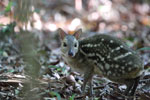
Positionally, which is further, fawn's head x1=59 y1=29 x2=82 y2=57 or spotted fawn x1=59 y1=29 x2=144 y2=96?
fawn's head x1=59 y1=29 x2=82 y2=57

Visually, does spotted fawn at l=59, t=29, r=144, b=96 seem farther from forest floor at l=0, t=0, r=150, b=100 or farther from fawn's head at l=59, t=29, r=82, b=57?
forest floor at l=0, t=0, r=150, b=100

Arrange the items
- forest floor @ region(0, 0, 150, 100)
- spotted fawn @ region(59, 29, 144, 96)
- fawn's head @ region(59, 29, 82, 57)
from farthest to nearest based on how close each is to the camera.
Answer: fawn's head @ region(59, 29, 82, 57) < forest floor @ region(0, 0, 150, 100) < spotted fawn @ region(59, 29, 144, 96)

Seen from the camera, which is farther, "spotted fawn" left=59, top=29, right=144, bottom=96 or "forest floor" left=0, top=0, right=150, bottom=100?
"forest floor" left=0, top=0, right=150, bottom=100

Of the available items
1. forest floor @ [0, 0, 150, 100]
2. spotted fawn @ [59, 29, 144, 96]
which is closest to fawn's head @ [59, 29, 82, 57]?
spotted fawn @ [59, 29, 144, 96]

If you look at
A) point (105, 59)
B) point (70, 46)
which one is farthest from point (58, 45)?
point (105, 59)

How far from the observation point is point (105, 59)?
17.4ft

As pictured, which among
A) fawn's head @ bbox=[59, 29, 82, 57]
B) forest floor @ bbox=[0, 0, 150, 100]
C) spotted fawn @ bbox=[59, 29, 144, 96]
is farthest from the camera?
fawn's head @ bbox=[59, 29, 82, 57]

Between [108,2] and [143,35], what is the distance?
3202 mm

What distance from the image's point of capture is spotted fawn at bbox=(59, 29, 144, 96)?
5.02 metres

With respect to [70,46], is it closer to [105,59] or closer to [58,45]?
[105,59]

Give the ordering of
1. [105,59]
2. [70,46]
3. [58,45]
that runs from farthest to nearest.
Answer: [58,45] → [70,46] → [105,59]

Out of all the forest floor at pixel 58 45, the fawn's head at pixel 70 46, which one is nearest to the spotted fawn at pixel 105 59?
the fawn's head at pixel 70 46

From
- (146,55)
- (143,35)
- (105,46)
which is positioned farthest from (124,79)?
(143,35)

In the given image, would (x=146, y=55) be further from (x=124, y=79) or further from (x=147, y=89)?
(x=124, y=79)
